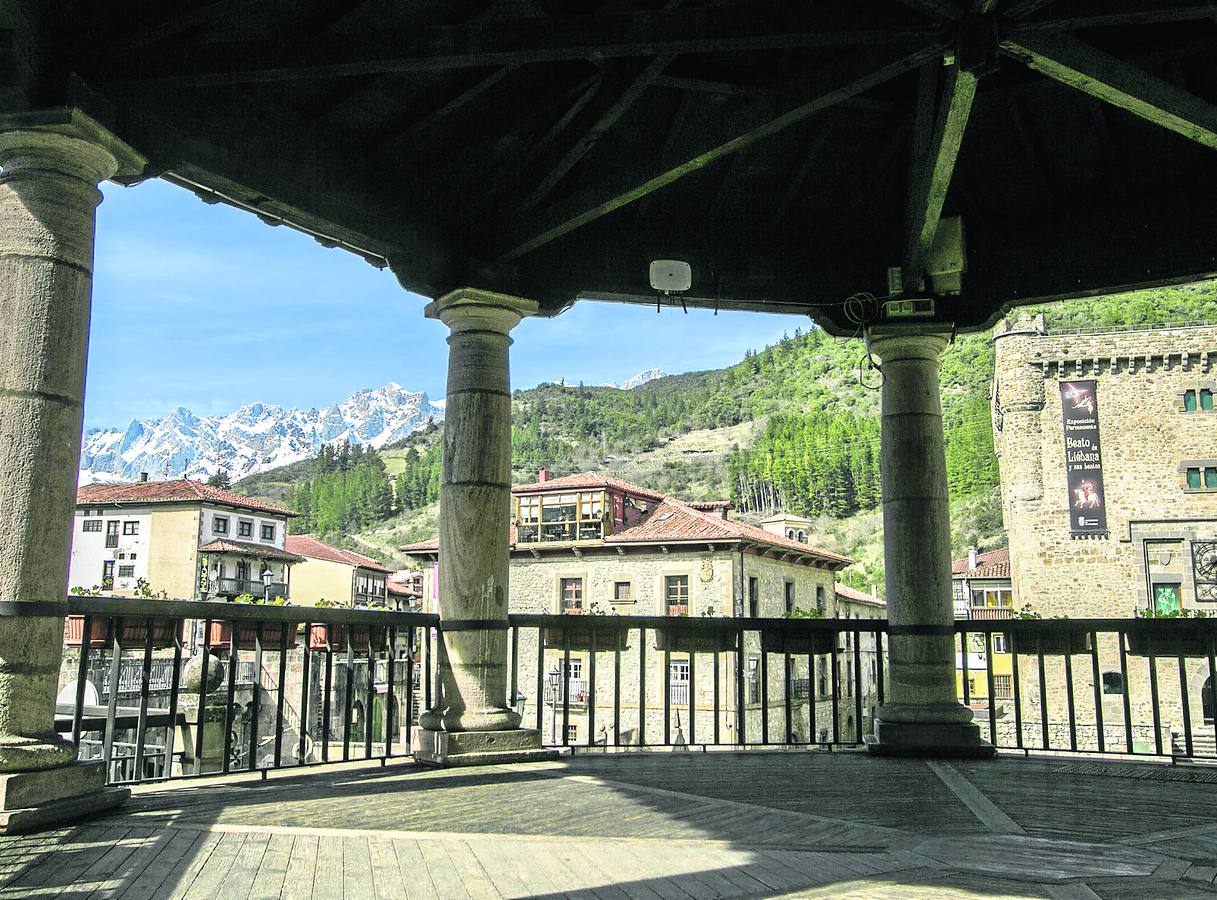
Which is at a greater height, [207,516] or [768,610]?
[207,516]

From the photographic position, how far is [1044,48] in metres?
4.50

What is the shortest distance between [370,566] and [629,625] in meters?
57.4

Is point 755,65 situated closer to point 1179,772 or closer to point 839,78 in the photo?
point 839,78

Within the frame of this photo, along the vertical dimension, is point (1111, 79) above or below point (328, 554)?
below

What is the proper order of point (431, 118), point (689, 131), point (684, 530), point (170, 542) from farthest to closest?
point (170, 542)
point (684, 530)
point (431, 118)
point (689, 131)

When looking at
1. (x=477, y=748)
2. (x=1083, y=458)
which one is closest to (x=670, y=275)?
(x=477, y=748)

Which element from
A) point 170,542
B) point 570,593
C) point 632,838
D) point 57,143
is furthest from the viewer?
point 170,542

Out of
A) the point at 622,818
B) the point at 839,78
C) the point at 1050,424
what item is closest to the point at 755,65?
the point at 839,78

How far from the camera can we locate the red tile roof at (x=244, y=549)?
171 feet

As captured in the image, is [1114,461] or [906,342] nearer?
[906,342]

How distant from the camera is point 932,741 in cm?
669

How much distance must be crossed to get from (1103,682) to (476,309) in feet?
132

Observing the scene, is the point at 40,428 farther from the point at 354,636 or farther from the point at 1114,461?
the point at 1114,461

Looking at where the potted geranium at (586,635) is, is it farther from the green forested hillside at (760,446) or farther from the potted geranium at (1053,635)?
the green forested hillside at (760,446)
